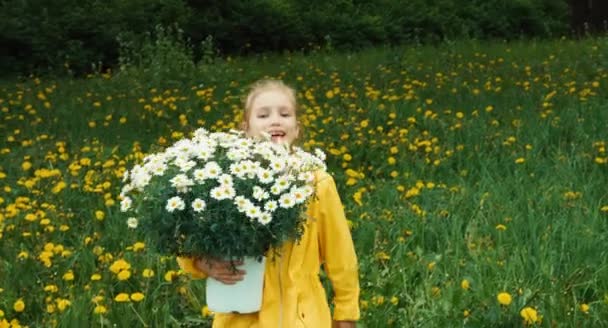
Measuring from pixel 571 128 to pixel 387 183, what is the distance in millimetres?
1608

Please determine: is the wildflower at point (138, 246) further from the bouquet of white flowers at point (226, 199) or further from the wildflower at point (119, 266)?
the bouquet of white flowers at point (226, 199)

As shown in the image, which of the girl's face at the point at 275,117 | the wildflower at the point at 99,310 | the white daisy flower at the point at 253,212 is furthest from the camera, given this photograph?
the wildflower at the point at 99,310

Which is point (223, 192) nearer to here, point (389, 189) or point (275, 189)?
point (275, 189)

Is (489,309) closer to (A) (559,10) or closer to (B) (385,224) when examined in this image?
(B) (385,224)

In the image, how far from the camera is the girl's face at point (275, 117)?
232cm

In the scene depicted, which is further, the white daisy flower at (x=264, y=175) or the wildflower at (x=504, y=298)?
the wildflower at (x=504, y=298)

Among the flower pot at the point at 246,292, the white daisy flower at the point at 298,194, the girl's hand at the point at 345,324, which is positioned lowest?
the girl's hand at the point at 345,324

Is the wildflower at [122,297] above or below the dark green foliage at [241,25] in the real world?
below

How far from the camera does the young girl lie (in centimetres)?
217

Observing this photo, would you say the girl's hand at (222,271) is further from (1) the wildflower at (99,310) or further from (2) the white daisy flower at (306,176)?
(1) the wildflower at (99,310)

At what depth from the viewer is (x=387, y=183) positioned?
470cm

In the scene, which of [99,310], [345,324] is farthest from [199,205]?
[99,310]

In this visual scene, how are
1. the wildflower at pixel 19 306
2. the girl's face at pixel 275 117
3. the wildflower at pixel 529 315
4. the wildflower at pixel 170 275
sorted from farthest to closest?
the wildflower at pixel 170 275 < the wildflower at pixel 19 306 < the wildflower at pixel 529 315 < the girl's face at pixel 275 117

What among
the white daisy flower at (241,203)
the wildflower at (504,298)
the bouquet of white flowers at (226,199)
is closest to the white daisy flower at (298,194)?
the bouquet of white flowers at (226,199)
